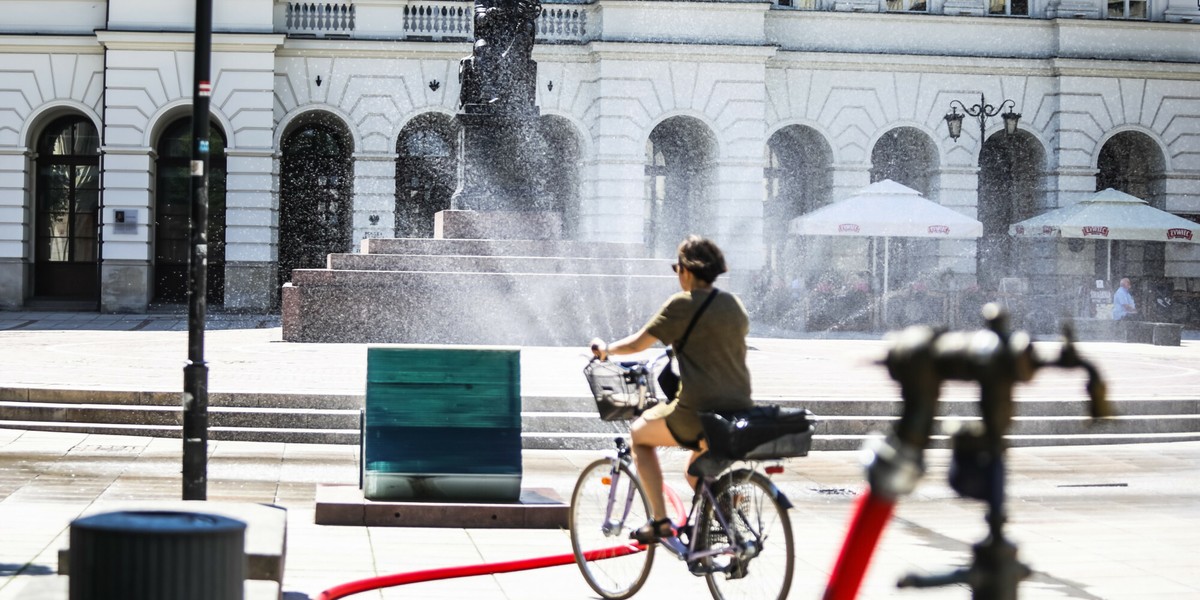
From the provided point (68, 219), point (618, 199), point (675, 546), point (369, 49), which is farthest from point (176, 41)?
point (675, 546)

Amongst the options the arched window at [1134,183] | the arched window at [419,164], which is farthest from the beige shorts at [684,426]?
the arched window at [1134,183]

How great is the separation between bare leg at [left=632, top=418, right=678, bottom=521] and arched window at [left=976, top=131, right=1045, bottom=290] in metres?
30.0

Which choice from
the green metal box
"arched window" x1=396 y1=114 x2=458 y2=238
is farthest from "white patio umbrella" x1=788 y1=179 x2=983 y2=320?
the green metal box

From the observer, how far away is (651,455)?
705 centimetres

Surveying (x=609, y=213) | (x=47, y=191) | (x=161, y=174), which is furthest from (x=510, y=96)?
(x=47, y=191)

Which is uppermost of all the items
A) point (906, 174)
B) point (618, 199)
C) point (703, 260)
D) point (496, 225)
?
point (906, 174)

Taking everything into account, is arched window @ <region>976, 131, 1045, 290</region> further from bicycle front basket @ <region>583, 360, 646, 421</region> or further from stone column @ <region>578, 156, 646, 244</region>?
bicycle front basket @ <region>583, 360, 646, 421</region>

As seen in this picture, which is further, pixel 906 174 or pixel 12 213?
pixel 906 174

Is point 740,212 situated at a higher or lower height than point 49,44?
lower

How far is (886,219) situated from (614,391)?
22.7 m

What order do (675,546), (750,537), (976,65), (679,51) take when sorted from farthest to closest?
(976,65) < (679,51) < (675,546) < (750,537)

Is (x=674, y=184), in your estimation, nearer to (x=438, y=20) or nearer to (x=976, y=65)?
(x=438, y=20)

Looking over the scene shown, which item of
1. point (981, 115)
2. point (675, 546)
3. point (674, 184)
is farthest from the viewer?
point (674, 184)

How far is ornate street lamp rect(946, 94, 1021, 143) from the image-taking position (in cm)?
3050
